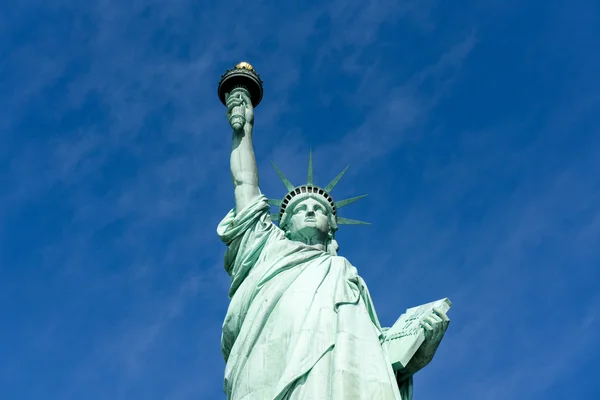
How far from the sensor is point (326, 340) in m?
13.9

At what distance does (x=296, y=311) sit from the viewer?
14328 millimetres

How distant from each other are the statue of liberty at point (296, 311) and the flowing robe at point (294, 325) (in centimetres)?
1

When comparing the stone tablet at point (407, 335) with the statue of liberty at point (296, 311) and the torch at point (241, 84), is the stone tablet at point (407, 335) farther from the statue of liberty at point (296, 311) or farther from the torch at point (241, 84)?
the torch at point (241, 84)

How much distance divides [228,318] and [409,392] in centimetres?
257

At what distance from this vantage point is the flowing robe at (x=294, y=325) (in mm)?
13391

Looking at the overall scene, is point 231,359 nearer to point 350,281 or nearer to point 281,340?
point 281,340

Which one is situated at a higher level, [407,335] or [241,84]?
[241,84]

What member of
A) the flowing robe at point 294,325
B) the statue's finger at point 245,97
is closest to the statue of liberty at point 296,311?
the flowing robe at point 294,325

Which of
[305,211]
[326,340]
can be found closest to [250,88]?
[305,211]

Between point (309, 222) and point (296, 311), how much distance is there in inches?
102

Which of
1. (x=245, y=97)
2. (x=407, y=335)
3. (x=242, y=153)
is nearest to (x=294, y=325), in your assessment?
(x=407, y=335)

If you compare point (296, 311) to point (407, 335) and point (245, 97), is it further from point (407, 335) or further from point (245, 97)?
point (245, 97)

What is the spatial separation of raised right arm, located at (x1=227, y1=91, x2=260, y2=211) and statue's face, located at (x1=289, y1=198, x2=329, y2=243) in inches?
27.0

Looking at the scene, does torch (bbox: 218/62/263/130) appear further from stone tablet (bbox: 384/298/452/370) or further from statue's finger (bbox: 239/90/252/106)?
stone tablet (bbox: 384/298/452/370)
